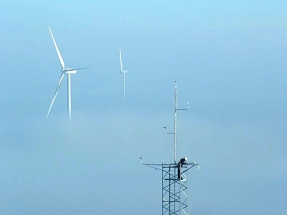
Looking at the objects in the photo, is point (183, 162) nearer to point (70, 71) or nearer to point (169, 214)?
point (169, 214)

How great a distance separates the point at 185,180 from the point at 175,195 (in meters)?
1.01

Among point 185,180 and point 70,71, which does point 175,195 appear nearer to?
point 185,180

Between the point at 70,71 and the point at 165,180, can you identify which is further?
the point at 70,71

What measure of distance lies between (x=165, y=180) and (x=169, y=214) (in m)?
1.73

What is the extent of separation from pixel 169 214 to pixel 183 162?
271 cm

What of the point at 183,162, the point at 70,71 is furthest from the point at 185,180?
the point at 70,71

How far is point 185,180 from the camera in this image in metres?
44.5

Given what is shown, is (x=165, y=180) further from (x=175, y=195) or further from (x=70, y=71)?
(x=70, y=71)

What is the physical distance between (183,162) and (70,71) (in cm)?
6329

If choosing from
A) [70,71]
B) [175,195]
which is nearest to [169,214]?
[175,195]

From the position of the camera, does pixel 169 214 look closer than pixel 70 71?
Yes

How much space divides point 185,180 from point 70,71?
208 ft

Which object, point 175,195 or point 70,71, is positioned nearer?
point 175,195

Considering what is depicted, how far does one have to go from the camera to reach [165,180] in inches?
1761
